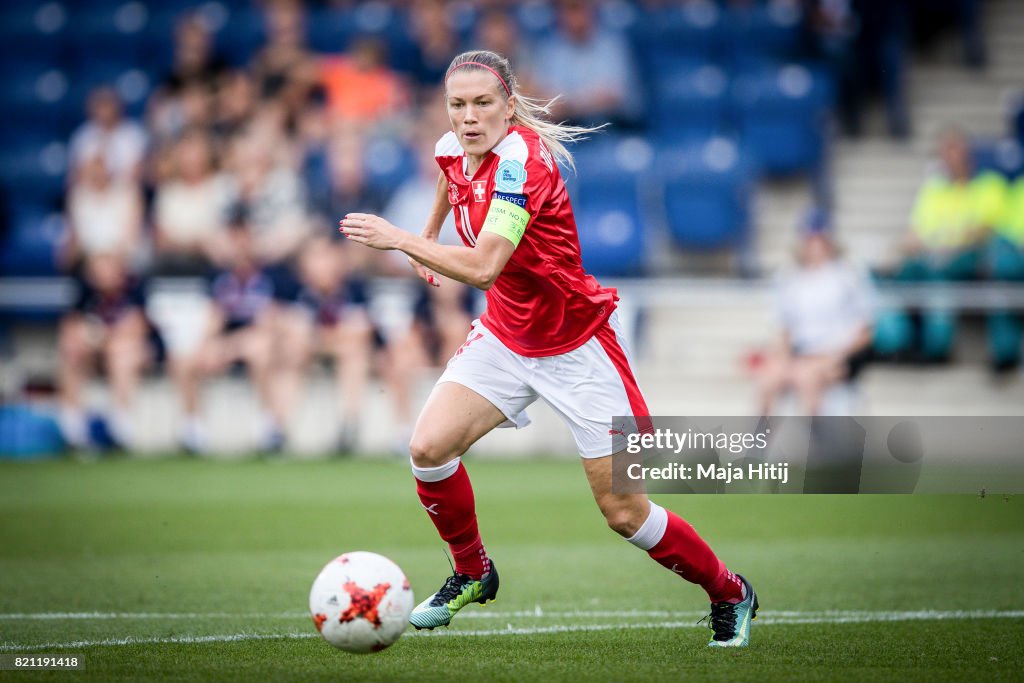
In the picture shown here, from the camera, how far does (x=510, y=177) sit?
17.3 ft

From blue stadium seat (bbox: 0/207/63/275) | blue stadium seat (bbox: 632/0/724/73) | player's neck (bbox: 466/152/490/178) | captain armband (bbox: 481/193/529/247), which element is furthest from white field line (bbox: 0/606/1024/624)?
blue stadium seat (bbox: 632/0/724/73)

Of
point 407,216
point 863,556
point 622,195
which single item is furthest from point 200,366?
point 863,556

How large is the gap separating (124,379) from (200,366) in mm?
769

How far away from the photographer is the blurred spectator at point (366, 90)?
50.1 ft

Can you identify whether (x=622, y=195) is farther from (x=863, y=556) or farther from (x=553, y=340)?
(x=553, y=340)

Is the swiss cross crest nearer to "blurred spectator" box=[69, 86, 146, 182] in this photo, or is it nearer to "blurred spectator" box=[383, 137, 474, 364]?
"blurred spectator" box=[383, 137, 474, 364]

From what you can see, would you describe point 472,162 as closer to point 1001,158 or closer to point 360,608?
point 360,608

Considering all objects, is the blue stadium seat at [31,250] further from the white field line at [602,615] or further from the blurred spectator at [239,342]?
the white field line at [602,615]

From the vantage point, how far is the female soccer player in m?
5.41

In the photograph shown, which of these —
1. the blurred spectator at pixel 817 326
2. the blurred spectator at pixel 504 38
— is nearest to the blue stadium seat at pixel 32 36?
the blurred spectator at pixel 504 38

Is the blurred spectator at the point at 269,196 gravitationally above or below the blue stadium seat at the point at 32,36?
below

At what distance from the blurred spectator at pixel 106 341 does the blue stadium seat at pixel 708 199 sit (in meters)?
5.63

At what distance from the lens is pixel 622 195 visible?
1455 cm

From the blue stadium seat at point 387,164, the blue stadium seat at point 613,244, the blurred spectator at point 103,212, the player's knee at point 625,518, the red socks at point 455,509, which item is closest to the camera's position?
the player's knee at point 625,518
